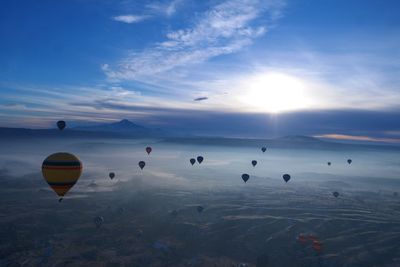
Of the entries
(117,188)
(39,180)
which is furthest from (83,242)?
(39,180)

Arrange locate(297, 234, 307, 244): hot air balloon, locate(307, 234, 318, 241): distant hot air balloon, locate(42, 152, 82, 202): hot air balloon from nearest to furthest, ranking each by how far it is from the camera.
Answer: locate(42, 152, 82, 202): hot air balloon
locate(297, 234, 307, 244): hot air balloon
locate(307, 234, 318, 241): distant hot air balloon

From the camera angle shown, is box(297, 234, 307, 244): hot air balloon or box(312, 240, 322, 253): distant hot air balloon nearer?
box(312, 240, 322, 253): distant hot air balloon

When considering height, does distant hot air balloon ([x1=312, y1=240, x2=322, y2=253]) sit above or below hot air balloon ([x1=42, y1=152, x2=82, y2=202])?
below

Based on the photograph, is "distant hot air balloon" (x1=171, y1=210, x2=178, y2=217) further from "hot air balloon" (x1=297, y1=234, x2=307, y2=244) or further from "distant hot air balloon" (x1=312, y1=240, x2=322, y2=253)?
"distant hot air balloon" (x1=312, y1=240, x2=322, y2=253)

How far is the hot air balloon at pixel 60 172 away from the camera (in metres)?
46.3

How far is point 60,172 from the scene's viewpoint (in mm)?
46375

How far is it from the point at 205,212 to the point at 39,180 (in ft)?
285

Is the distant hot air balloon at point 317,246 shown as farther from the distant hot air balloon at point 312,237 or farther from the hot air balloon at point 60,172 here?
the hot air balloon at point 60,172

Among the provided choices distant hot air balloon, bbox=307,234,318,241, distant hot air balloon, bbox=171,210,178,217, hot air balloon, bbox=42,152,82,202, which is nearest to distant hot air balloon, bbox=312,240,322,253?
distant hot air balloon, bbox=307,234,318,241

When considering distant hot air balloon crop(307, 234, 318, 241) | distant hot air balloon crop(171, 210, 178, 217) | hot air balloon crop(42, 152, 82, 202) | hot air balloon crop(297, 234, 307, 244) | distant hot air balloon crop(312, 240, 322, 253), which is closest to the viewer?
hot air balloon crop(42, 152, 82, 202)

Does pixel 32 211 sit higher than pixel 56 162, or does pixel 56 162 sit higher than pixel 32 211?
pixel 56 162

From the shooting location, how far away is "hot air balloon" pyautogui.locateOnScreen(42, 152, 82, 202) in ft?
152

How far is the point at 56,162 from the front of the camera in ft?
153

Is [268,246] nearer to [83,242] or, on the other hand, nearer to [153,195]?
[83,242]
